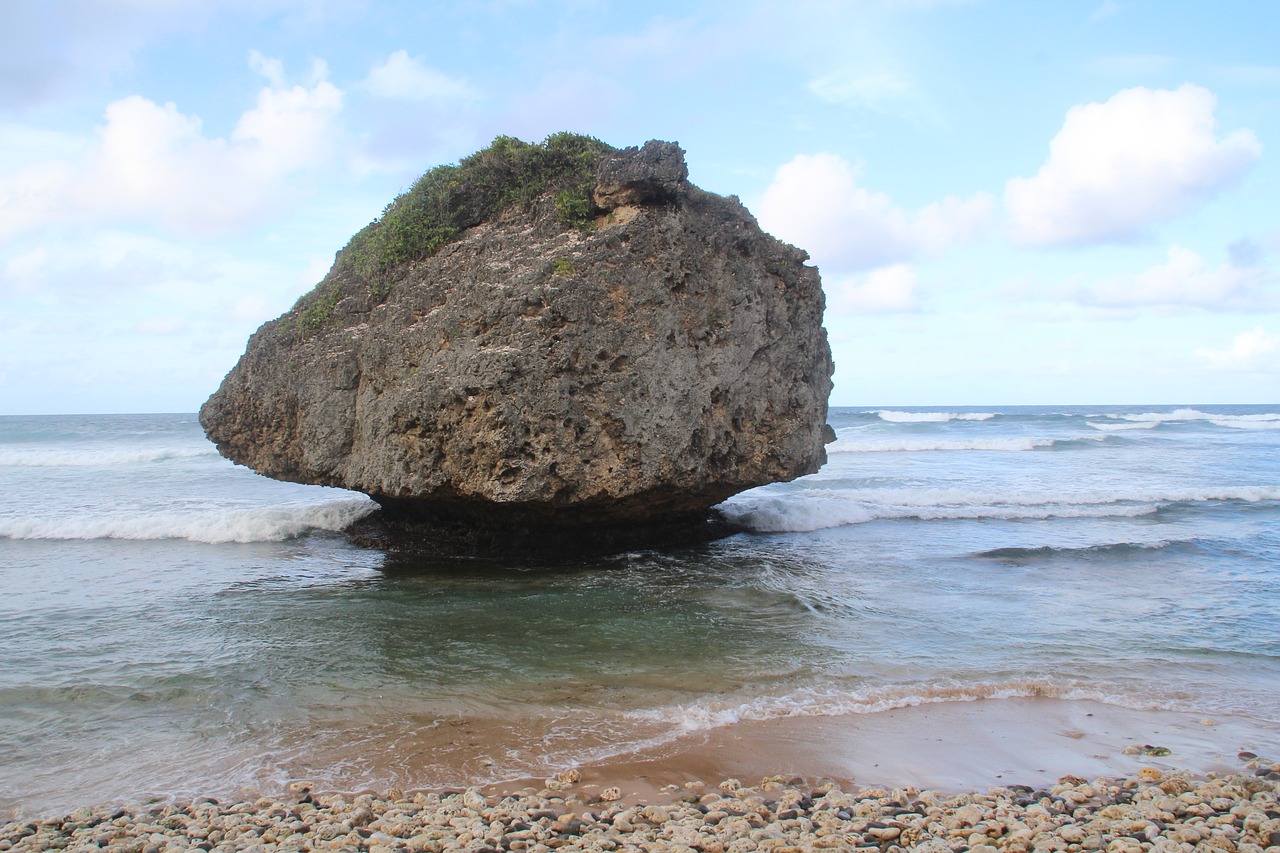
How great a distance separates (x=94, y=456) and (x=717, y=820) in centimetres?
3471

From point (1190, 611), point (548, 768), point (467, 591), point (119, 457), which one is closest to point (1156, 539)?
point (1190, 611)

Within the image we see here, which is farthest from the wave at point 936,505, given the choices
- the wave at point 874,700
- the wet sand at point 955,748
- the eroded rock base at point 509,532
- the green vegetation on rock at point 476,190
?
the wet sand at point 955,748

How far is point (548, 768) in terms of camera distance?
19.2ft

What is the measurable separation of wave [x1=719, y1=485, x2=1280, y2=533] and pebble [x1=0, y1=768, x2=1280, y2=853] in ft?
35.8

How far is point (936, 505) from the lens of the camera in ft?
64.0

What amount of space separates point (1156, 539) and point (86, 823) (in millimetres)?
16114

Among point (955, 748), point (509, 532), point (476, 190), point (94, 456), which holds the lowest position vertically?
point (955, 748)

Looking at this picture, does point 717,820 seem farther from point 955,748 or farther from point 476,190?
point 476,190

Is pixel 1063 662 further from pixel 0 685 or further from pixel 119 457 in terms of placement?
pixel 119 457

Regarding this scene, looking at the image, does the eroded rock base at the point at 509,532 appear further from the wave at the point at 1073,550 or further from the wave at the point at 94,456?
the wave at the point at 94,456

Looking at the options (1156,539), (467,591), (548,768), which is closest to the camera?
(548,768)

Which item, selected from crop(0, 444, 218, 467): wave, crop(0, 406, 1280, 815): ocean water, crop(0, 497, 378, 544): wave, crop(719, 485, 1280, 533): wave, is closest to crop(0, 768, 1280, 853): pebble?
crop(0, 406, 1280, 815): ocean water

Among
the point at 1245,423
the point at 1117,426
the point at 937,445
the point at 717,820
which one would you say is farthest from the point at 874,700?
the point at 1245,423

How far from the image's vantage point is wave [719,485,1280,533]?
16.8 m
